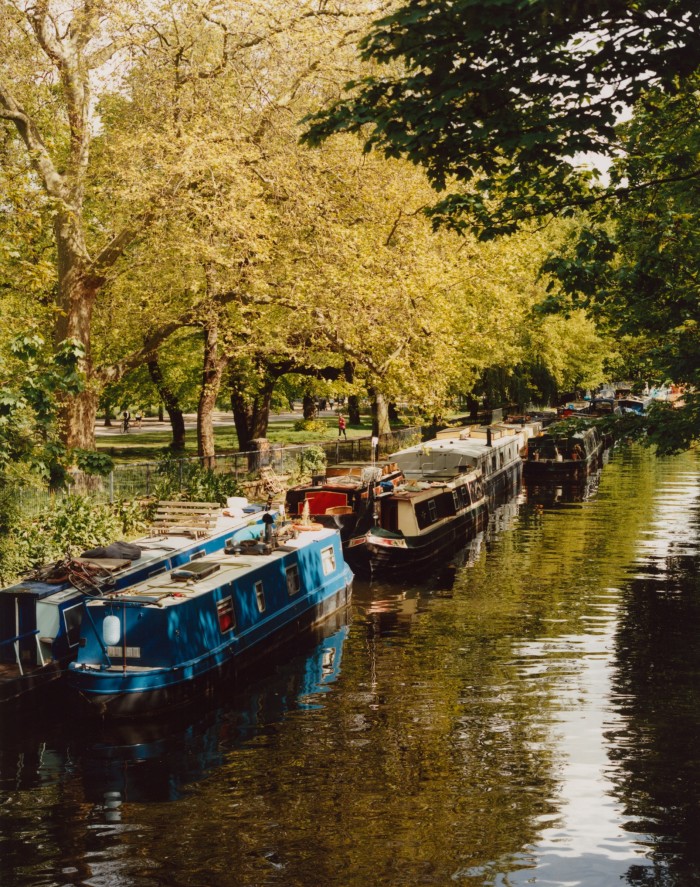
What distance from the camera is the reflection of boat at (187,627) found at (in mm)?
18203

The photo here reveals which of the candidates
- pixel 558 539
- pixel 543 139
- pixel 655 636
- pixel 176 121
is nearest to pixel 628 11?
pixel 543 139

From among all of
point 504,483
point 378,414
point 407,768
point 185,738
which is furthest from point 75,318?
point 504,483

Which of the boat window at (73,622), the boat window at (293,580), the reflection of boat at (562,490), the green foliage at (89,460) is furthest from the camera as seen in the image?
the reflection of boat at (562,490)

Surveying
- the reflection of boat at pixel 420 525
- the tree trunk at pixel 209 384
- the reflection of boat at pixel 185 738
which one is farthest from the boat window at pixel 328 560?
the tree trunk at pixel 209 384

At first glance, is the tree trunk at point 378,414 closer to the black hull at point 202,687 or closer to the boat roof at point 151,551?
the boat roof at point 151,551

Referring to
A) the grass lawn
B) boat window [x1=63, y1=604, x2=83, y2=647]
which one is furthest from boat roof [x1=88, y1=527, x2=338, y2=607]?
the grass lawn

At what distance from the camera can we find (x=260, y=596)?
73.2 ft

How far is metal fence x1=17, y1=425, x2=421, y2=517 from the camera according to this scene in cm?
2766

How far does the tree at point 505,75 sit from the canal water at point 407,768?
892cm

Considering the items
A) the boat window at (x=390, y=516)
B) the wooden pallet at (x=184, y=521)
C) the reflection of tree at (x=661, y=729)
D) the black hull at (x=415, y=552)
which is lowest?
the reflection of tree at (x=661, y=729)

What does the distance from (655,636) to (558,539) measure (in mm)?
13844

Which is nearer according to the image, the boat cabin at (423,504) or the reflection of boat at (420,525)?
the reflection of boat at (420,525)

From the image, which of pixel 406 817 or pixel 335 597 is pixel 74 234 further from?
pixel 406 817

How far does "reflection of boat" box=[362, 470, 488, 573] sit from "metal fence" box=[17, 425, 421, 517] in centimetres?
368
